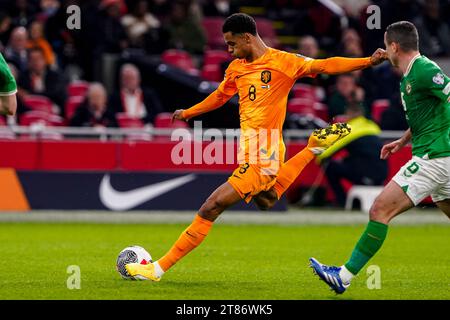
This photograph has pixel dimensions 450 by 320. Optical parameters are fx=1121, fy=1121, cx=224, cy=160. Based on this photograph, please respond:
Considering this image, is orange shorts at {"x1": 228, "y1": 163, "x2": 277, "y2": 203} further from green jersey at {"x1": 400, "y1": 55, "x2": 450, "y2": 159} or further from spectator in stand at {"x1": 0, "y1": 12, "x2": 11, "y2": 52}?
spectator in stand at {"x1": 0, "y1": 12, "x2": 11, "y2": 52}

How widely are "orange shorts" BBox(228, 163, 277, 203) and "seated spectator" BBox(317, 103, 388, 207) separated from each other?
8.61 m

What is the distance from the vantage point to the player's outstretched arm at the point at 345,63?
30.4 ft

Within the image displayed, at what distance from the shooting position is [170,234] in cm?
1503

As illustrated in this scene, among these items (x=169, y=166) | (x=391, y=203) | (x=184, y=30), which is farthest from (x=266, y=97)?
(x=184, y=30)

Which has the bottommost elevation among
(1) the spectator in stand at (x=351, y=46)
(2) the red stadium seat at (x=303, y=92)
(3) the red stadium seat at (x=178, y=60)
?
(2) the red stadium seat at (x=303, y=92)

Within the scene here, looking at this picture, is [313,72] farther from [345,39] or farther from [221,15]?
[221,15]

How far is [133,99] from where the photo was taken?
1934 centimetres

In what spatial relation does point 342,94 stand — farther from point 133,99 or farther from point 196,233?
point 196,233

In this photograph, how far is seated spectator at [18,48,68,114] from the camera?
1939 cm

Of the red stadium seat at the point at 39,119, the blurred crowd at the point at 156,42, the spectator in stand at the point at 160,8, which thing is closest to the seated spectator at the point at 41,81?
the blurred crowd at the point at 156,42

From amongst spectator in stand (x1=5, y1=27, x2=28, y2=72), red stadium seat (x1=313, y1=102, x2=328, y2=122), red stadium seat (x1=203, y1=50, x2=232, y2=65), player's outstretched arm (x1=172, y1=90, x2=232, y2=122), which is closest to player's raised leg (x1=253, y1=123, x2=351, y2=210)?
player's outstretched arm (x1=172, y1=90, x2=232, y2=122)

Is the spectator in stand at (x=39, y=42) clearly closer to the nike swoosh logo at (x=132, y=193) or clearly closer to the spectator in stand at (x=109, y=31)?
the spectator in stand at (x=109, y=31)

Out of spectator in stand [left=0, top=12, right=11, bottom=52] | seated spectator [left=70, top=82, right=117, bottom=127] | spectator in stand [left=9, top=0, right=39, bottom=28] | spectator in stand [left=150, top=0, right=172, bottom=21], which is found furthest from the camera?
spectator in stand [left=150, top=0, right=172, bottom=21]
